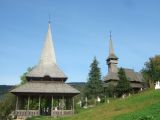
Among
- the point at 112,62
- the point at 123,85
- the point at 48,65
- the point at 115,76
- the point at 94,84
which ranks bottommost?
the point at 123,85

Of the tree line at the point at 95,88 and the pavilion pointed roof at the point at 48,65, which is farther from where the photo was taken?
the tree line at the point at 95,88

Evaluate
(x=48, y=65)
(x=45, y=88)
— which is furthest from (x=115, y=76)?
(x=45, y=88)

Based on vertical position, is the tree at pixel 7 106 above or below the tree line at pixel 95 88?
below

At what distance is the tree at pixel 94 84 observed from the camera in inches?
2763

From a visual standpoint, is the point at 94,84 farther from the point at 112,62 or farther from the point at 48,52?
the point at 112,62

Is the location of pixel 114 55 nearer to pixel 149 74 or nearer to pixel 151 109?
pixel 149 74

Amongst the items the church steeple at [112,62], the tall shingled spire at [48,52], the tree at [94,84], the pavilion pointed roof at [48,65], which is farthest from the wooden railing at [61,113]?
the church steeple at [112,62]

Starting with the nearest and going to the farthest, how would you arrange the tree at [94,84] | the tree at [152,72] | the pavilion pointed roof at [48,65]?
the pavilion pointed roof at [48,65], the tree at [94,84], the tree at [152,72]

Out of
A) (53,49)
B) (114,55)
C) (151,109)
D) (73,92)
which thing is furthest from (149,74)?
(151,109)

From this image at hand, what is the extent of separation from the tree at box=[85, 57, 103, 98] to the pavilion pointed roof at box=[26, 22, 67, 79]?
13587 mm

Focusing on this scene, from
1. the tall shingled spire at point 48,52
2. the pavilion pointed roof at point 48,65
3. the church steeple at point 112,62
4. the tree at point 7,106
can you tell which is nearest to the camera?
the pavilion pointed roof at point 48,65

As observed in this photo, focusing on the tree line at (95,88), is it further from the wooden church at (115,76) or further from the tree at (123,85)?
the wooden church at (115,76)

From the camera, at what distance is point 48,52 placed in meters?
59.4

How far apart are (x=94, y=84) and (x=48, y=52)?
1462cm
